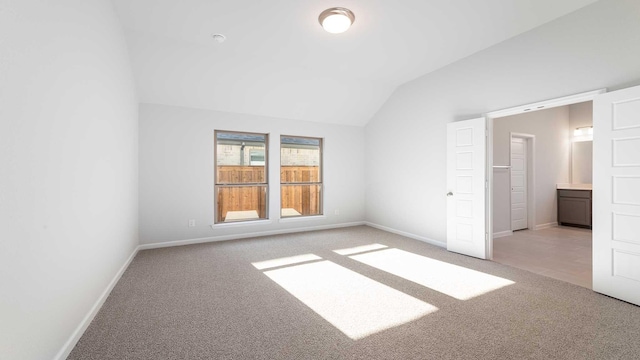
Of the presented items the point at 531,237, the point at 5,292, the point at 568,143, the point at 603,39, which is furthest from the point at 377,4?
the point at 568,143

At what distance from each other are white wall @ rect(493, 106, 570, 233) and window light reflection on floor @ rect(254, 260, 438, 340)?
3534 millimetres

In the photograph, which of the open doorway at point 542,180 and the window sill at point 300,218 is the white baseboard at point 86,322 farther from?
the open doorway at point 542,180

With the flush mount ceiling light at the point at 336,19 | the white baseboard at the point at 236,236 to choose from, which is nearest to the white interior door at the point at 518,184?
the white baseboard at the point at 236,236

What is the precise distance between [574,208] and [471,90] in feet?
13.8

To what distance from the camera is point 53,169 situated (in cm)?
164

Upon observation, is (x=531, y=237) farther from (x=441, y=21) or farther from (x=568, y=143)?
(x=441, y=21)

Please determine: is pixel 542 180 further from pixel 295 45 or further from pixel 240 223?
pixel 240 223

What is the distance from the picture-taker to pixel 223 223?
493cm

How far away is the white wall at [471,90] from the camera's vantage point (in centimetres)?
266

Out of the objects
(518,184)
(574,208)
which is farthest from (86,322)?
(574,208)

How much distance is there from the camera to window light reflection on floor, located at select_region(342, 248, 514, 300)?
276 centimetres

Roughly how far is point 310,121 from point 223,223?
8.68ft

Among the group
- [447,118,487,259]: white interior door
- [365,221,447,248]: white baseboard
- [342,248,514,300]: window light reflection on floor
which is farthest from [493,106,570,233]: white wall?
[342,248,514,300]: window light reflection on floor

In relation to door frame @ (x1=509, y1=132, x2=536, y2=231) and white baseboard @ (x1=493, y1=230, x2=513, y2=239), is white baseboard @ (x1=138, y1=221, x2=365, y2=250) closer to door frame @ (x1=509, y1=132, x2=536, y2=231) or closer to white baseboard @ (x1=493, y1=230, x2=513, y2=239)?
white baseboard @ (x1=493, y1=230, x2=513, y2=239)
